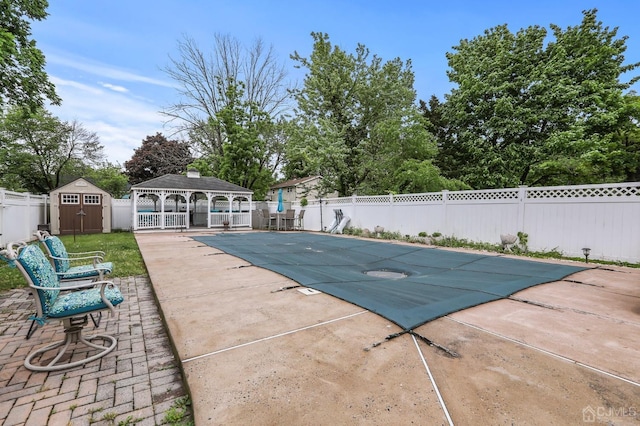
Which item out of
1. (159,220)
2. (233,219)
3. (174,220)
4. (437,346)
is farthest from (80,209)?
(437,346)

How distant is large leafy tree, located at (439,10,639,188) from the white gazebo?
12.4 metres

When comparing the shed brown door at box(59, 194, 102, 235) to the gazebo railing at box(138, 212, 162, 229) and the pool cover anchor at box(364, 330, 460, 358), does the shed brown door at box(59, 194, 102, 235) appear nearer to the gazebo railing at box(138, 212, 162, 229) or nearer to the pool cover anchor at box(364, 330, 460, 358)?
the gazebo railing at box(138, 212, 162, 229)

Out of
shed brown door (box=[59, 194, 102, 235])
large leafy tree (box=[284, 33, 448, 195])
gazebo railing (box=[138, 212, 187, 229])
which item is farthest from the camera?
large leafy tree (box=[284, 33, 448, 195])

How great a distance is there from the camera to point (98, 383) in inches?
74.6

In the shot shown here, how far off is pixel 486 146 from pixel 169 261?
44.6 ft

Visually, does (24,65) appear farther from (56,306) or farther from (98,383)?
(98,383)

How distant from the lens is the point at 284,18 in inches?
412

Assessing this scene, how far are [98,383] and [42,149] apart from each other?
22.7m

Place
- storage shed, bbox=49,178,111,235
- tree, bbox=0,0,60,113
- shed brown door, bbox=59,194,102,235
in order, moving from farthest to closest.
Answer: shed brown door, bbox=59,194,102,235 → storage shed, bbox=49,178,111,235 → tree, bbox=0,0,60,113

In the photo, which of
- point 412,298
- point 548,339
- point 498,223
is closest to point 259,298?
point 412,298

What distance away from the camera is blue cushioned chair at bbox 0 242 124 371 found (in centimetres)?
204

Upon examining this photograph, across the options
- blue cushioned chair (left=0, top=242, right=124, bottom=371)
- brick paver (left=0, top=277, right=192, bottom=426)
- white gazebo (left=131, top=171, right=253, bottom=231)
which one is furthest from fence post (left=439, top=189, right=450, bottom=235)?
white gazebo (left=131, top=171, right=253, bottom=231)

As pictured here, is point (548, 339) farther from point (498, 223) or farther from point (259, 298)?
point (498, 223)

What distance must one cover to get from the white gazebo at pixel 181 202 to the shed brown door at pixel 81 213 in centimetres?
179
